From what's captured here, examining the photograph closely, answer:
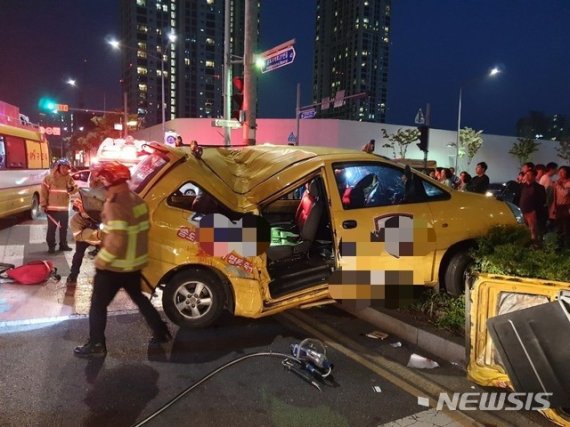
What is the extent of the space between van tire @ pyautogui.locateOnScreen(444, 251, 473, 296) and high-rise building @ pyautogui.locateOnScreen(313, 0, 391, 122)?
68.3m

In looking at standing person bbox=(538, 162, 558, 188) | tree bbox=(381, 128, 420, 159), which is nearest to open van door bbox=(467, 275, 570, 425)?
standing person bbox=(538, 162, 558, 188)

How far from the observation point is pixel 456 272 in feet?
17.6

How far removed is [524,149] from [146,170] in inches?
1767

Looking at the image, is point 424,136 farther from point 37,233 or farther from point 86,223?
point 37,233

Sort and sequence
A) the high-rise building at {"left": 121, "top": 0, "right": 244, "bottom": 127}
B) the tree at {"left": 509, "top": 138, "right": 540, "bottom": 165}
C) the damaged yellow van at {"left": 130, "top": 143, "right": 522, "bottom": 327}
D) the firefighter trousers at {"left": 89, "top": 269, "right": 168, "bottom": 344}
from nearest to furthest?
the firefighter trousers at {"left": 89, "top": 269, "right": 168, "bottom": 344} < the damaged yellow van at {"left": 130, "top": 143, "right": 522, "bottom": 327} < the tree at {"left": 509, "top": 138, "right": 540, "bottom": 165} < the high-rise building at {"left": 121, "top": 0, "right": 244, "bottom": 127}

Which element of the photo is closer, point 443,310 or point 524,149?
point 443,310

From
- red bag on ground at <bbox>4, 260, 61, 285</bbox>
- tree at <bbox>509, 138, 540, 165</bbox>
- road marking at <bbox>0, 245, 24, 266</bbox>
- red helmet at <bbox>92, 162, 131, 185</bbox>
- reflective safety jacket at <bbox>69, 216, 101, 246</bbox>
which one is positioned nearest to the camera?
red helmet at <bbox>92, 162, 131, 185</bbox>

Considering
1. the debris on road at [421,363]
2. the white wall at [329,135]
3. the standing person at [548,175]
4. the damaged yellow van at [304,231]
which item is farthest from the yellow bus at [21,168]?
the white wall at [329,135]

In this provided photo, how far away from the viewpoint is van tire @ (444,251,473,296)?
17.6 feet

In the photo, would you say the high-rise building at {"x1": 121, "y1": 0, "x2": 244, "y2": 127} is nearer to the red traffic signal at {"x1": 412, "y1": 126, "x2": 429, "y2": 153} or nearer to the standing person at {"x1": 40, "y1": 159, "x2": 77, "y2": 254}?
the red traffic signal at {"x1": 412, "y1": 126, "x2": 429, "y2": 153}

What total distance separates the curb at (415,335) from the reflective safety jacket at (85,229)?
303cm

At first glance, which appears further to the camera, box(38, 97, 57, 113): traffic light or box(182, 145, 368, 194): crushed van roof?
box(38, 97, 57, 113): traffic light

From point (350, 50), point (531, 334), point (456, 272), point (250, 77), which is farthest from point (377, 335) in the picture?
point (350, 50)

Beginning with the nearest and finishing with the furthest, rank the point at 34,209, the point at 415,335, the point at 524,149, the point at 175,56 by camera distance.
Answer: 1. the point at 415,335
2. the point at 34,209
3. the point at 524,149
4. the point at 175,56
